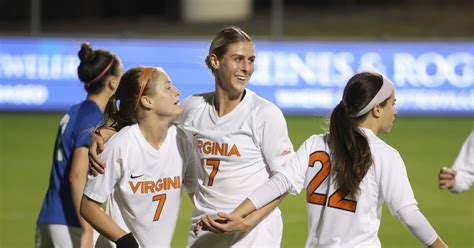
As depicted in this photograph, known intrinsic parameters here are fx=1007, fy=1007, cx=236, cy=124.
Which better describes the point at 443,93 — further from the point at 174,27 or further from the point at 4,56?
the point at 174,27

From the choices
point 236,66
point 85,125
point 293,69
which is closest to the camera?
point 236,66

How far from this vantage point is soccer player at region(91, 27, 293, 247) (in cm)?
566

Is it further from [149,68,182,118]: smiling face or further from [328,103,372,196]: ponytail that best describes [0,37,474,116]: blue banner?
[328,103,372,196]: ponytail

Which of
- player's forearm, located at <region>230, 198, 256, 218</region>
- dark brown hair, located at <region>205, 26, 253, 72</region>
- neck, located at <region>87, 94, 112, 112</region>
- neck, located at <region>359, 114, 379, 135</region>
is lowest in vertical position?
player's forearm, located at <region>230, 198, 256, 218</region>

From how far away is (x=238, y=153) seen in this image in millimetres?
5688

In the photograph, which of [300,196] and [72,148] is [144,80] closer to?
[72,148]

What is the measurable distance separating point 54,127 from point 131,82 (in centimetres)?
1229

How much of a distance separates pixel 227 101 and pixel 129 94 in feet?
1.97

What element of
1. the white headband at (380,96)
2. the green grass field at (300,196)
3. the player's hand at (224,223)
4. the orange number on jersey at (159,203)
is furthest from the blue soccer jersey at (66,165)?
the white headband at (380,96)

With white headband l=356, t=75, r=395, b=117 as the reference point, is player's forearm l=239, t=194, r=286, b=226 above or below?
below

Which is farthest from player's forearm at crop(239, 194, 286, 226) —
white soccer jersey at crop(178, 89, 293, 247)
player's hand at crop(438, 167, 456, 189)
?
player's hand at crop(438, 167, 456, 189)

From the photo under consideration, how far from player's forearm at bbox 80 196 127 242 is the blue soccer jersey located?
1.13 meters

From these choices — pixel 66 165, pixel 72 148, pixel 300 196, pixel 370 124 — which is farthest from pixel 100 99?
pixel 300 196

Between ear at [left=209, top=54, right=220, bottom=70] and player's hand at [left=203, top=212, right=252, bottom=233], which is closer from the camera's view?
player's hand at [left=203, top=212, right=252, bottom=233]
